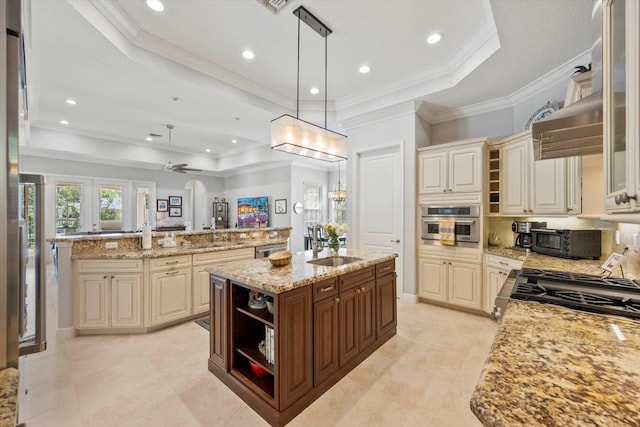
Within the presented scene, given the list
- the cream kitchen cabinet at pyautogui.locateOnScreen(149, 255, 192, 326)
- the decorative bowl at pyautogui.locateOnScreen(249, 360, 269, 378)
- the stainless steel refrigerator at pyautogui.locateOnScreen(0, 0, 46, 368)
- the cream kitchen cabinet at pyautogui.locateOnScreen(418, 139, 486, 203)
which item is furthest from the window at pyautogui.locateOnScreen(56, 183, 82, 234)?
the cream kitchen cabinet at pyautogui.locateOnScreen(418, 139, 486, 203)

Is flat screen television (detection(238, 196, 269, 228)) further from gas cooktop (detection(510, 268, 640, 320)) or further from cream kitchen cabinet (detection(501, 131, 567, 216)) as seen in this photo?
gas cooktop (detection(510, 268, 640, 320))

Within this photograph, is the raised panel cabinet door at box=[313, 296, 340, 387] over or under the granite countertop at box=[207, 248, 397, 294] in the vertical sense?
under

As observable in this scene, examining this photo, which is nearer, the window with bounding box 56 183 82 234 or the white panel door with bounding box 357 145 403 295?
the white panel door with bounding box 357 145 403 295

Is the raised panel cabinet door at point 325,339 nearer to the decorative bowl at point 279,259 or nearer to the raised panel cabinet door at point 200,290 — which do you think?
the decorative bowl at point 279,259

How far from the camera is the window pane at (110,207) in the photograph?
7.35 metres

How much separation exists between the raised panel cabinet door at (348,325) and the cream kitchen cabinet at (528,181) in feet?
7.80

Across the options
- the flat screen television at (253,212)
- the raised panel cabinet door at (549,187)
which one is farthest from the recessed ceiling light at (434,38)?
the flat screen television at (253,212)

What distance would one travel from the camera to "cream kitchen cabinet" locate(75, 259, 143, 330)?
3031 millimetres

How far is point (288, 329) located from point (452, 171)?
317 cm

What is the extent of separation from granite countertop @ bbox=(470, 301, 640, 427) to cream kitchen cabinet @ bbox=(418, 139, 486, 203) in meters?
2.75

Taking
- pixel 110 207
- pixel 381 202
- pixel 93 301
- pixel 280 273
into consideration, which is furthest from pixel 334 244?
pixel 110 207

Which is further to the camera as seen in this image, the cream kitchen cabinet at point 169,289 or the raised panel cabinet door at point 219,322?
the cream kitchen cabinet at point 169,289

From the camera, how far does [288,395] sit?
1.83m

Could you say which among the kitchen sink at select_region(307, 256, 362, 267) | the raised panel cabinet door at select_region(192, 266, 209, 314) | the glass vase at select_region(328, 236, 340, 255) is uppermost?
the glass vase at select_region(328, 236, 340, 255)
